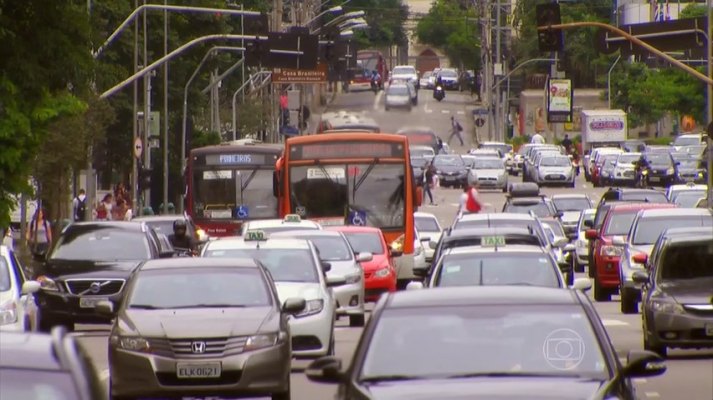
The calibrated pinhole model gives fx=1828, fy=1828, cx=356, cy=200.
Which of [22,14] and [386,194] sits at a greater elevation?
[22,14]

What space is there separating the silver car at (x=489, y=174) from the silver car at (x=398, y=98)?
1683 inches

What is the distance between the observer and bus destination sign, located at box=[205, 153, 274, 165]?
45906mm

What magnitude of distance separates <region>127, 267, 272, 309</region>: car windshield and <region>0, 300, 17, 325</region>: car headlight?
10.2 ft

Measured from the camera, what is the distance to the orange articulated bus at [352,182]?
3816cm

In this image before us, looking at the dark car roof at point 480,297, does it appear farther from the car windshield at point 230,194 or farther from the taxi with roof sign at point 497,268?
the car windshield at point 230,194

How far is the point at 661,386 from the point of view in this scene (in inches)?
719

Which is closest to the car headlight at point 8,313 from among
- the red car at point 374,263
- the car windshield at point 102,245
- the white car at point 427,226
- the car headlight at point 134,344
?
the car headlight at point 134,344

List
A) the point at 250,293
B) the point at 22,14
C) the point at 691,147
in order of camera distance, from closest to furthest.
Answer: the point at 250,293 < the point at 22,14 < the point at 691,147

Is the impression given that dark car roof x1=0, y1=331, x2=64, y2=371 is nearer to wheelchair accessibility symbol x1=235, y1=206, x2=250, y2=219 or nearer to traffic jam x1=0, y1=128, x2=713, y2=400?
traffic jam x1=0, y1=128, x2=713, y2=400

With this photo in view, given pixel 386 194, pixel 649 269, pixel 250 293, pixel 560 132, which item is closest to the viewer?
pixel 250 293

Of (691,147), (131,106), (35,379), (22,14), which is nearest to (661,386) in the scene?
(35,379)

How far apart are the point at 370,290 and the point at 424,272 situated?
17.1ft

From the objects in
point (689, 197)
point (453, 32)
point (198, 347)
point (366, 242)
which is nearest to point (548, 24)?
point (689, 197)

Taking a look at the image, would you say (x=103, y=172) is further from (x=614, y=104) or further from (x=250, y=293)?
(x=250, y=293)
